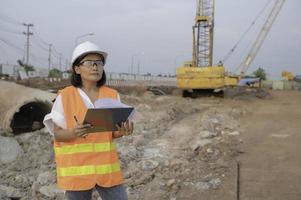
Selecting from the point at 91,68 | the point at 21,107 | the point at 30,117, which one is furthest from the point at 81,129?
the point at 30,117

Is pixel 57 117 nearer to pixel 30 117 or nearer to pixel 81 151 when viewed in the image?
pixel 81 151

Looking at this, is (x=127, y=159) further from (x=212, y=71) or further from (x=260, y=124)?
(x=212, y=71)

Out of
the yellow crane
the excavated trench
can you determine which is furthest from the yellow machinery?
the excavated trench

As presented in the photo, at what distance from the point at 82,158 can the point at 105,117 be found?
0.31m

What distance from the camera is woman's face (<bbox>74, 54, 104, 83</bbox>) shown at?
2.94m

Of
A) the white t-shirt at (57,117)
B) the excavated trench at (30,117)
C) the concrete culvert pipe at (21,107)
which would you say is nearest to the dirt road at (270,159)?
the white t-shirt at (57,117)

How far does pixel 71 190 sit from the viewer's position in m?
2.79

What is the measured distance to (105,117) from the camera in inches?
105

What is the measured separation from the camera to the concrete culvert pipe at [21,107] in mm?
10117

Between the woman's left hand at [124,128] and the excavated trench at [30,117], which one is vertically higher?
the woman's left hand at [124,128]

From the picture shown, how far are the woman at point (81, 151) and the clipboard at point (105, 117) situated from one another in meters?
0.05

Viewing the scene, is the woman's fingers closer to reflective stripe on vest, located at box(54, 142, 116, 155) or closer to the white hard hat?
reflective stripe on vest, located at box(54, 142, 116, 155)

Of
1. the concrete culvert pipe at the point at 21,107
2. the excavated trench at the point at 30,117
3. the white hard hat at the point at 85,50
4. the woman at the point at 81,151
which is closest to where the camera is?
the woman at the point at 81,151

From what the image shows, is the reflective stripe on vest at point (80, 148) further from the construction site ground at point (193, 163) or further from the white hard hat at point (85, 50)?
the construction site ground at point (193, 163)
